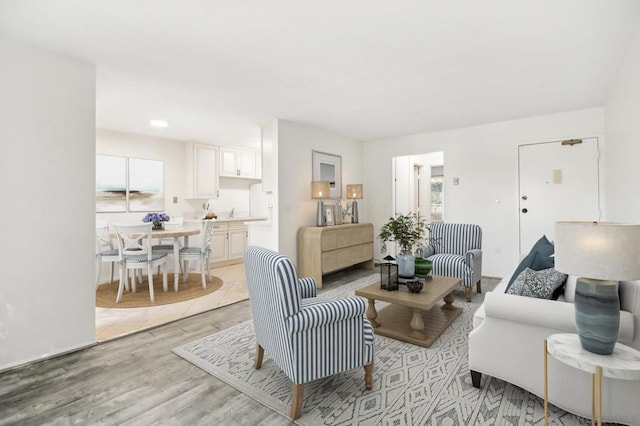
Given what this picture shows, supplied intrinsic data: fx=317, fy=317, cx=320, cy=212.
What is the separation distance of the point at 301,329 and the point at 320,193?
337 cm

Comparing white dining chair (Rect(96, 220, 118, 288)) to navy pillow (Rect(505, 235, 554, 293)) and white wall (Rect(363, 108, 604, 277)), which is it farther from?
white wall (Rect(363, 108, 604, 277))

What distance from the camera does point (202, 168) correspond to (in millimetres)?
6262

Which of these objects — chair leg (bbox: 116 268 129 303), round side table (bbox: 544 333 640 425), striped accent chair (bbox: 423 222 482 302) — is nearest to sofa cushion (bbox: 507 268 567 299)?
round side table (bbox: 544 333 640 425)

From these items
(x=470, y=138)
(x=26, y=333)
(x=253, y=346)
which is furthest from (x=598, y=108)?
(x=26, y=333)

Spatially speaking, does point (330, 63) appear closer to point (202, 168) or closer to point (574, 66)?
point (574, 66)

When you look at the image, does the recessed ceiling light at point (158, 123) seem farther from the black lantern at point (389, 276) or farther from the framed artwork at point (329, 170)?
the black lantern at point (389, 276)

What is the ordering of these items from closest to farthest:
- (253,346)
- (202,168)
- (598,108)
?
(253,346) < (598,108) < (202,168)

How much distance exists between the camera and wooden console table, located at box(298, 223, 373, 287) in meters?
4.62

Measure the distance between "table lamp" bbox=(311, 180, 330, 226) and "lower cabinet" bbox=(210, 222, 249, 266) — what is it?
167 centimetres

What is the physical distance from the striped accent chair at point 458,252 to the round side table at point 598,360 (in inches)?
88.4

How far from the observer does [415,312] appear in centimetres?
284

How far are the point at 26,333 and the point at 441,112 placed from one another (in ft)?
16.0

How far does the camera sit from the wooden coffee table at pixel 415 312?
274 cm

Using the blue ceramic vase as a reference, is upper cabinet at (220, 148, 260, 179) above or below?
above
